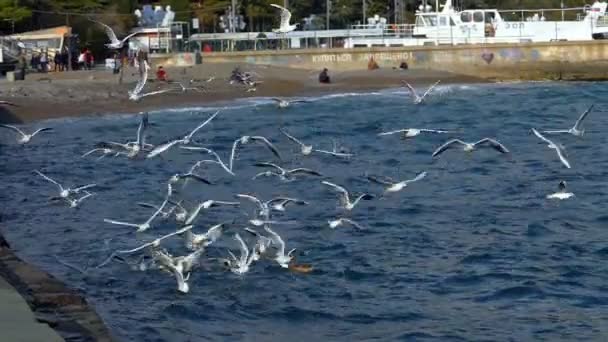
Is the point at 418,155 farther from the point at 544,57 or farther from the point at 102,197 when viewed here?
the point at 544,57

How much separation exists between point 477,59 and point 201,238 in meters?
52.7

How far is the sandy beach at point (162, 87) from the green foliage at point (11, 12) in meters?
12.0

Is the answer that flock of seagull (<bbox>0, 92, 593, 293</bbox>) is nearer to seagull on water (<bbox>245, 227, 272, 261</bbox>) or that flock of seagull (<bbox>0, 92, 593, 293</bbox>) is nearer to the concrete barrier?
seagull on water (<bbox>245, 227, 272, 261</bbox>)

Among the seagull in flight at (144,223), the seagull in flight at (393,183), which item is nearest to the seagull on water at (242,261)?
the seagull in flight at (144,223)

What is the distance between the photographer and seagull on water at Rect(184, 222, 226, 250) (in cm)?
2023

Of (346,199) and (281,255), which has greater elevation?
(346,199)

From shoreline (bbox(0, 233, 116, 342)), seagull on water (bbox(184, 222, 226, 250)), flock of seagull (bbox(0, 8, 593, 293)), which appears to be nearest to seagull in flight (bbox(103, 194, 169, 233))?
flock of seagull (bbox(0, 8, 593, 293))

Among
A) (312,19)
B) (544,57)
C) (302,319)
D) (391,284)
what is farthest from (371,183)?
(312,19)

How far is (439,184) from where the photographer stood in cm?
2934

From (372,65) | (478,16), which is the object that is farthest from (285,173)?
(478,16)

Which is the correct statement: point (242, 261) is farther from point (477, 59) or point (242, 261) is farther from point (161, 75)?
point (477, 59)

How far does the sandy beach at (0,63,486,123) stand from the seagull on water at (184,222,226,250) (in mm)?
25138

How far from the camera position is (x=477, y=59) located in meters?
71.5

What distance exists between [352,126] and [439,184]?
16.6 m
